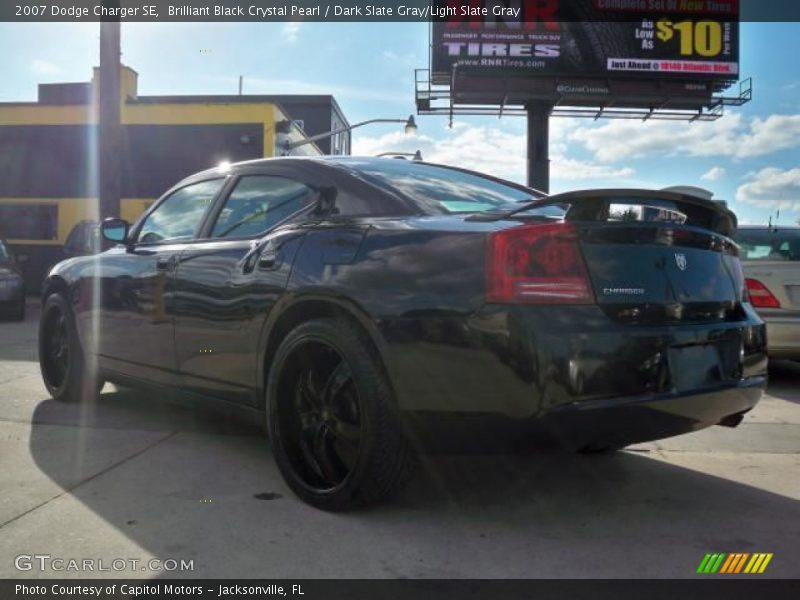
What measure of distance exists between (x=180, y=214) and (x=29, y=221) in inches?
708

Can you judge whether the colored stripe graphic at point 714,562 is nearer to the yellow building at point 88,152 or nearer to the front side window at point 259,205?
the front side window at point 259,205

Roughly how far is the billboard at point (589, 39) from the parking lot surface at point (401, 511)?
20706 mm

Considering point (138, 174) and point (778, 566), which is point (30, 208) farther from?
point (778, 566)

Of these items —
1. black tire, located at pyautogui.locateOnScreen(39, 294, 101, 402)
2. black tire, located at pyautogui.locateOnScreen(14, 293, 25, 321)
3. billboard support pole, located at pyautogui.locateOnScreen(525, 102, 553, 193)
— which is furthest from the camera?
billboard support pole, located at pyautogui.locateOnScreen(525, 102, 553, 193)

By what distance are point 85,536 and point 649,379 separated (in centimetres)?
226

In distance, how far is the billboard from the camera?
920 inches

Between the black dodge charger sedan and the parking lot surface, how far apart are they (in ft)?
0.95

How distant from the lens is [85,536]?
293 cm

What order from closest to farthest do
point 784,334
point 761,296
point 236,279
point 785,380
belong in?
point 236,279
point 784,334
point 761,296
point 785,380

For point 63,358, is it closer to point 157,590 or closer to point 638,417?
point 157,590

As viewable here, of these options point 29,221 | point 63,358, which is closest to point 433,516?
point 63,358

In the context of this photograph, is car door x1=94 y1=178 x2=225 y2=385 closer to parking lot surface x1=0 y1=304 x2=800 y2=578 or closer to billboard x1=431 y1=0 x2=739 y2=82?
parking lot surface x1=0 y1=304 x2=800 y2=578

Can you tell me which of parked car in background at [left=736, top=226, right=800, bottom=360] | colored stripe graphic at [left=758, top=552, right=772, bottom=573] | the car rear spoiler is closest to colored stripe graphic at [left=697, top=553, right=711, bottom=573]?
colored stripe graphic at [left=758, top=552, right=772, bottom=573]

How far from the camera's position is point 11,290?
38.3 ft
